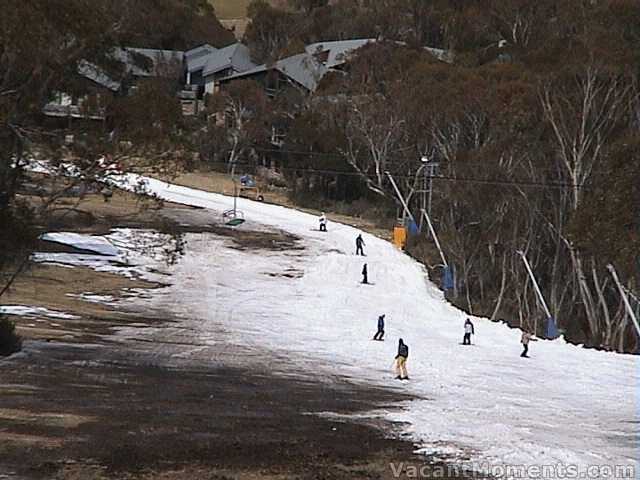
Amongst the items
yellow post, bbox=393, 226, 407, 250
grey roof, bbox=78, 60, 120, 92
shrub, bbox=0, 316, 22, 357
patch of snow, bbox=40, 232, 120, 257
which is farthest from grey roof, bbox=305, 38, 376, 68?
shrub, bbox=0, 316, 22, 357

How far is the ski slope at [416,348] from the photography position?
17.2 metres

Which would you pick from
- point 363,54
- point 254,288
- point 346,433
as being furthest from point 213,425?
point 363,54

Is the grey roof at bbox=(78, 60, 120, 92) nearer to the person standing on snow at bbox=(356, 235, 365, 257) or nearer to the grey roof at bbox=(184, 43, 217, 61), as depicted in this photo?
the person standing on snow at bbox=(356, 235, 365, 257)

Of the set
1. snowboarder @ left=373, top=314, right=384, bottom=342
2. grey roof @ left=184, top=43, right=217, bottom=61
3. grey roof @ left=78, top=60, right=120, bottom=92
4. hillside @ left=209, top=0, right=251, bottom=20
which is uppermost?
hillside @ left=209, top=0, right=251, bottom=20

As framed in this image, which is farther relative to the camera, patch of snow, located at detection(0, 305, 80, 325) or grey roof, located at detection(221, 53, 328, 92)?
grey roof, located at detection(221, 53, 328, 92)

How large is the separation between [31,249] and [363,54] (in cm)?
4726

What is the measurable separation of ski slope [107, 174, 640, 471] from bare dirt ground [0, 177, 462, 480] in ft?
4.57

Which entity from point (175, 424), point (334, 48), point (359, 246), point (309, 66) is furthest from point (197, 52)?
point (175, 424)

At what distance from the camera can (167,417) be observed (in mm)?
17203

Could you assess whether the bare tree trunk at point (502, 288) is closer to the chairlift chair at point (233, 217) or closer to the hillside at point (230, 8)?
the chairlift chair at point (233, 217)

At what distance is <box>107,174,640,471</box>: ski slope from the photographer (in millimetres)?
17156

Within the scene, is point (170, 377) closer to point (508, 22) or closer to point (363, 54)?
point (363, 54)

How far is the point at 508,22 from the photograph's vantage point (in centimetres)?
7325

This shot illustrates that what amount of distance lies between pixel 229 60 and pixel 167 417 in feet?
240
